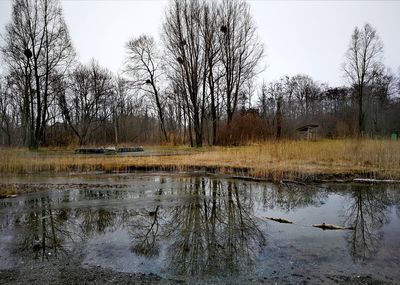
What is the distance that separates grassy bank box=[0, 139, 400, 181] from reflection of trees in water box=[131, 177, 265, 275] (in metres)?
3.62

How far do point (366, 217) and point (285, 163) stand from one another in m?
6.07

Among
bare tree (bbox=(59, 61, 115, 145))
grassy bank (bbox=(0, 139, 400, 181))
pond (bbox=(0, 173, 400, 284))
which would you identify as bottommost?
pond (bbox=(0, 173, 400, 284))

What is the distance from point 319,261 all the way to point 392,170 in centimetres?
741

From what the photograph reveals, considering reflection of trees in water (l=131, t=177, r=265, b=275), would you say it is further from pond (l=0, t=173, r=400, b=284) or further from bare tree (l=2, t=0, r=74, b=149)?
bare tree (l=2, t=0, r=74, b=149)

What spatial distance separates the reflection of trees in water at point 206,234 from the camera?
3.43 meters

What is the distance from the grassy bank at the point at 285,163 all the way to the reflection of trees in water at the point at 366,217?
2.02 metres

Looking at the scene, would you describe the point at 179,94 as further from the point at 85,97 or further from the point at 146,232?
the point at 146,232

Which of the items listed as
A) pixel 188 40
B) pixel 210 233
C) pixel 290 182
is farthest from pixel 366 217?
pixel 188 40

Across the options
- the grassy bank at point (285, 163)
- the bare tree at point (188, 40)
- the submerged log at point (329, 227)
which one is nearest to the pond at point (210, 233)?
the submerged log at point (329, 227)

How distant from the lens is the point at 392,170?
30.6 ft

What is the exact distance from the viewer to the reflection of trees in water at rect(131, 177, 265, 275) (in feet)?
11.3

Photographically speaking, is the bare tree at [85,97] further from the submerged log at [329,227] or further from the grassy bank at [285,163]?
the submerged log at [329,227]

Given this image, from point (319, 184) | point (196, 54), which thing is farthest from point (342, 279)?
point (196, 54)

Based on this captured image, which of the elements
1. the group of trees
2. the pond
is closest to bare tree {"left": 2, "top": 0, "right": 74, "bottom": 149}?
the group of trees
